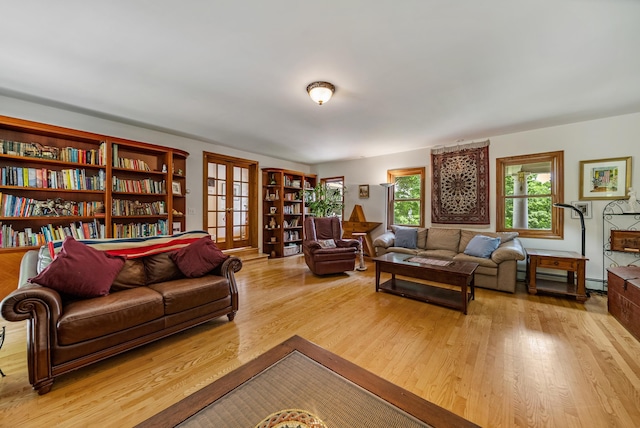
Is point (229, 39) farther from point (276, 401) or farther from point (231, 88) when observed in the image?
point (276, 401)

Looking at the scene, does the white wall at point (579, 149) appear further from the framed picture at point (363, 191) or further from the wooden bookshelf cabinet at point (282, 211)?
the wooden bookshelf cabinet at point (282, 211)

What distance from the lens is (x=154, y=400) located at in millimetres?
1490

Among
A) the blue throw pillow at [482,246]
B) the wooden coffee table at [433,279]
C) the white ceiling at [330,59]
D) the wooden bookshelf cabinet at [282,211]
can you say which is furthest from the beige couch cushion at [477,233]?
the wooden bookshelf cabinet at [282,211]

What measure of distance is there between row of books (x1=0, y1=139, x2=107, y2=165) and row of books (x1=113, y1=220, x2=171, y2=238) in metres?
0.96

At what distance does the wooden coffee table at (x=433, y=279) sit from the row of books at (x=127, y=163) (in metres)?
3.87

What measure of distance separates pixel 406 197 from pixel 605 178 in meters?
2.86

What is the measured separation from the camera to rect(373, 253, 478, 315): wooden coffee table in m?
2.72

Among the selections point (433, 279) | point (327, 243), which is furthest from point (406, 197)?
point (433, 279)

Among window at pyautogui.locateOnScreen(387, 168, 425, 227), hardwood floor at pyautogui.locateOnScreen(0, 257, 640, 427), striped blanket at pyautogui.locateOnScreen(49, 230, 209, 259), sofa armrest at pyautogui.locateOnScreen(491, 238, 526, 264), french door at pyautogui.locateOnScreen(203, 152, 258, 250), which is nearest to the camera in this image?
hardwood floor at pyautogui.locateOnScreen(0, 257, 640, 427)

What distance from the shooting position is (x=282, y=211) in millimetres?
5812

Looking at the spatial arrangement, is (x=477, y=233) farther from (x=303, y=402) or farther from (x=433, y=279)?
(x=303, y=402)

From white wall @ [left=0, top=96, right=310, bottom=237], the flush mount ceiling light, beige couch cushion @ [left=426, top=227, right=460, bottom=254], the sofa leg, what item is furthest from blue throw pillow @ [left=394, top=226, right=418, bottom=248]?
the sofa leg

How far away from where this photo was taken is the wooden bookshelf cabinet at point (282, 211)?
5883 millimetres

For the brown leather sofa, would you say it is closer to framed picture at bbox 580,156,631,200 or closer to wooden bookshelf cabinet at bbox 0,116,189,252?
wooden bookshelf cabinet at bbox 0,116,189,252
